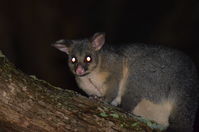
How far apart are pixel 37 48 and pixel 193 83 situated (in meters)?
7.36

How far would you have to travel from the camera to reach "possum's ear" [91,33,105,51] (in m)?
6.29

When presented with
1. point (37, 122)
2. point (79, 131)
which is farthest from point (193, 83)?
point (37, 122)

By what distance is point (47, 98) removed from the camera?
488 cm

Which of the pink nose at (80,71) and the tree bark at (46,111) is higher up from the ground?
the pink nose at (80,71)

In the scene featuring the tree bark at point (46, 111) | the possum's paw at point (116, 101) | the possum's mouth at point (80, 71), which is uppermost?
the possum's mouth at point (80, 71)

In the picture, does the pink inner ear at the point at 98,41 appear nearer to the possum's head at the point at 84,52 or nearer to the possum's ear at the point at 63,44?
the possum's head at the point at 84,52

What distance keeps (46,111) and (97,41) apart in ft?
6.72

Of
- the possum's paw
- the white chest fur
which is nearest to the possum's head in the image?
the white chest fur

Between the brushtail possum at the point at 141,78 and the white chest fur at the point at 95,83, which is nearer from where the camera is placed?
the brushtail possum at the point at 141,78

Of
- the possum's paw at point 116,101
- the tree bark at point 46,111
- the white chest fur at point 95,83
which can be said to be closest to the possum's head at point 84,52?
the white chest fur at point 95,83

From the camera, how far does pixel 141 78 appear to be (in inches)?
223

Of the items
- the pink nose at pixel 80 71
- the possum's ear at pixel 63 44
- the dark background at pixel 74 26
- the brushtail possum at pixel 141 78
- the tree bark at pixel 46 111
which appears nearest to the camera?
the tree bark at pixel 46 111

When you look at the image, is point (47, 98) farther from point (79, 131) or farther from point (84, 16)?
point (84, 16)

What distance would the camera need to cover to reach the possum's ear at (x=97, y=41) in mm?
6289
